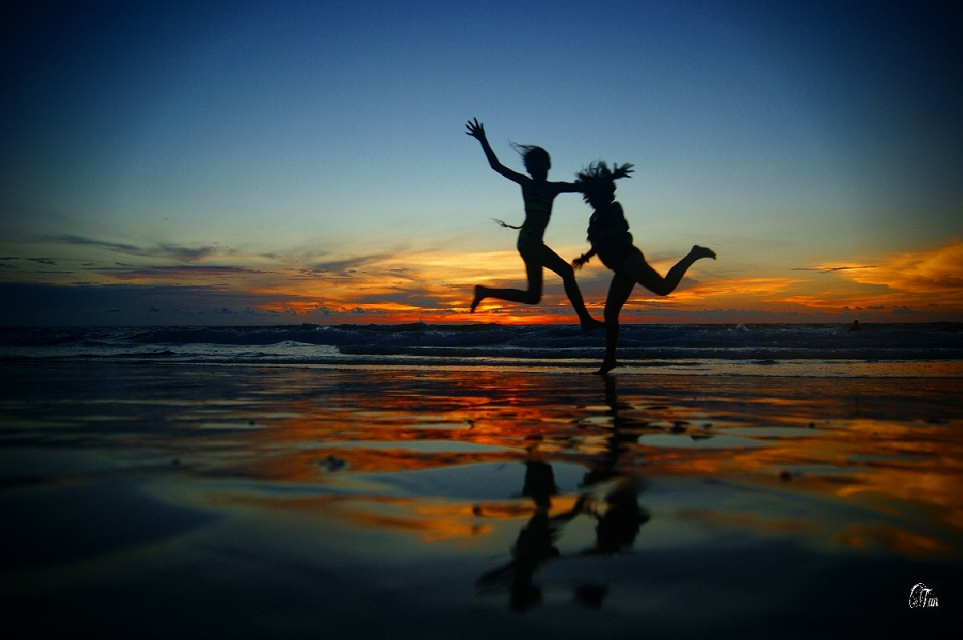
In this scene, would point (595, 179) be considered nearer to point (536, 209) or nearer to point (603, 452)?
point (536, 209)

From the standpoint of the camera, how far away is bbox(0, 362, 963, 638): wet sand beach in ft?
4.50

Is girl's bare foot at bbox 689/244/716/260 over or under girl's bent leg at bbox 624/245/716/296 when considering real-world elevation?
over

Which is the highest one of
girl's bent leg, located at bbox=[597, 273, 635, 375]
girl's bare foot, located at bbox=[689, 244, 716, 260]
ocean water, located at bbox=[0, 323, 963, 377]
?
girl's bare foot, located at bbox=[689, 244, 716, 260]

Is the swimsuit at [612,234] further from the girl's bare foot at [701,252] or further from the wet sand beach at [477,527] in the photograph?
the wet sand beach at [477,527]

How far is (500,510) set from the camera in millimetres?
2158

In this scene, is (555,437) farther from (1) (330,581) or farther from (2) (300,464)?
(1) (330,581)

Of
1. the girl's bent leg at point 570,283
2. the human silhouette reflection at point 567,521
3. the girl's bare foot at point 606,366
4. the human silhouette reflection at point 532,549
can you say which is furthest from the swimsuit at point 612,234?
the human silhouette reflection at point 532,549

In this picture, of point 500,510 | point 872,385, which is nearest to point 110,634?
point 500,510

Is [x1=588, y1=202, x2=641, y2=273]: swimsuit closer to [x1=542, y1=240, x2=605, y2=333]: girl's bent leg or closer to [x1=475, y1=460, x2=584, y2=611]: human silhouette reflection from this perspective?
[x1=542, y1=240, x2=605, y2=333]: girl's bent leg

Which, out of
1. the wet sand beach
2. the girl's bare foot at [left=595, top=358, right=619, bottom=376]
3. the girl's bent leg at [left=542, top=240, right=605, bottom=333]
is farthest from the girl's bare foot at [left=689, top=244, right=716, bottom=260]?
the wet sand beach

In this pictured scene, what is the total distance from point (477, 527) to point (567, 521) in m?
0.31

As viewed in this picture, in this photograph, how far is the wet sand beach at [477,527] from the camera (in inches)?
54.1

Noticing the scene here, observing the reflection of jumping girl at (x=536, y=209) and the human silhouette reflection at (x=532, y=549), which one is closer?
the human silhouette reflection at (x=532, y=549)

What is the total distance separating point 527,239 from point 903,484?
5.99 metres
